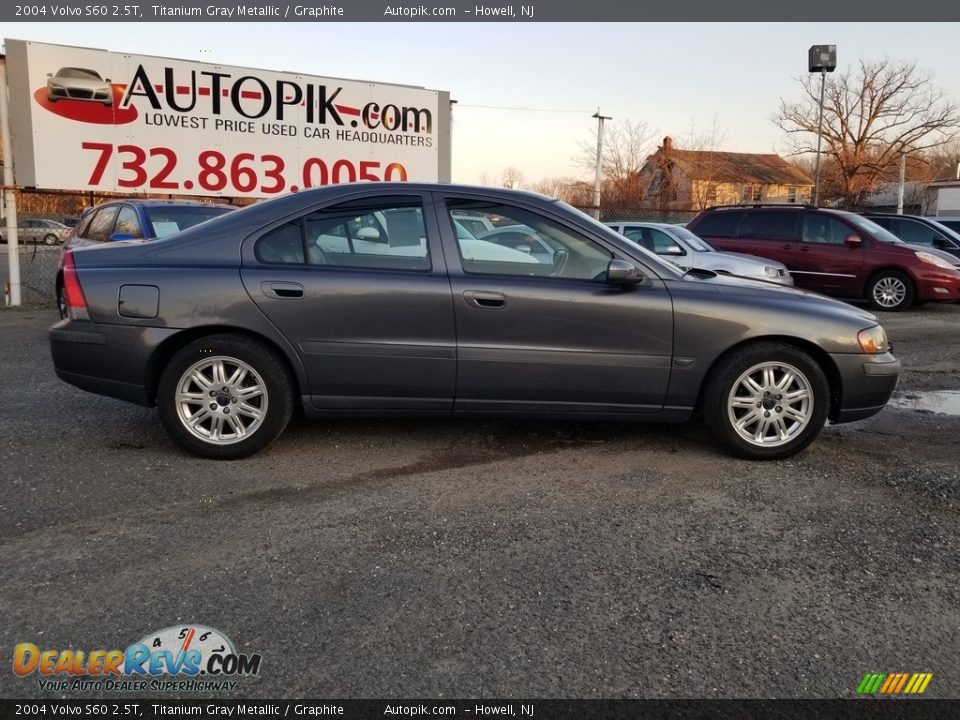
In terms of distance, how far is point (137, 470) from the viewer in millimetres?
4016

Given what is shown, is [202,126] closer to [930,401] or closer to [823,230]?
[823,230]

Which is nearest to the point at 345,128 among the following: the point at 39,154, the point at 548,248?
the point at 39,154

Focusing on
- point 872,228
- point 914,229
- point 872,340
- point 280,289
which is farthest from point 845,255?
point 280,289

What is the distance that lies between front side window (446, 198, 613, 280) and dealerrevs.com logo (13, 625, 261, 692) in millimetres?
2471

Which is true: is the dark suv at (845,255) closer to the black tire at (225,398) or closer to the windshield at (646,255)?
the windshield at (646,255)

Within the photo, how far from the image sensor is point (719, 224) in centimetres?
1368

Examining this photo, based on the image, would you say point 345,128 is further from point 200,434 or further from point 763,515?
point 763,515

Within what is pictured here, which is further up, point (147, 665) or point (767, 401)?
point (767, 401)

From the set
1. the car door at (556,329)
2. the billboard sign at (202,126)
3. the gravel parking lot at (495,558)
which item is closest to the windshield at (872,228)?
the billboard sign at (202,126)

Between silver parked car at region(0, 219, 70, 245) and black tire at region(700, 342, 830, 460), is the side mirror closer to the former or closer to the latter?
black tire at region(700, 342, 830, 460)

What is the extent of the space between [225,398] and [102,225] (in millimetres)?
5887

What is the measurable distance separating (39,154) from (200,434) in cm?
923

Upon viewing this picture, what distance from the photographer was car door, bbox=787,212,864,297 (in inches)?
491

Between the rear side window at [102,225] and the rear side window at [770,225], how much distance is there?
33.3ft
